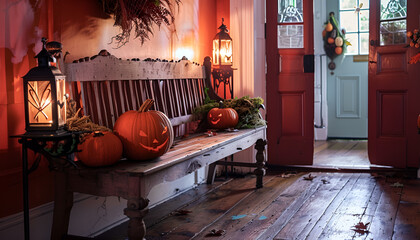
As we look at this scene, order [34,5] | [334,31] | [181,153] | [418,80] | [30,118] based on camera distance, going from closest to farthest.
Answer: [30,118]
[34,5]
[181,153]
[418,80]
[334,31]

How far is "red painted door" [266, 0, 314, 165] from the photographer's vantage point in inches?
200

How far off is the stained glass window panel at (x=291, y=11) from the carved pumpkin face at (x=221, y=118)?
5.55 ft

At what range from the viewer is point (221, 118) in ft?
12.6

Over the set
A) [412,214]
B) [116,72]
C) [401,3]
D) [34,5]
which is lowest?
[412,214]

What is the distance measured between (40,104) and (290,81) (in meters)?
3.38

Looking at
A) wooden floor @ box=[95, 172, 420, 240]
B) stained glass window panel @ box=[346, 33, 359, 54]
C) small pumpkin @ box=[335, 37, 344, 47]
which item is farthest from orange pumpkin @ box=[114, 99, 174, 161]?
stained glass window panel @ box=[346, 33, 359, 54]

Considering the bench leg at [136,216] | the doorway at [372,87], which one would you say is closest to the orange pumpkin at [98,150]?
the bench leg at [136,216]

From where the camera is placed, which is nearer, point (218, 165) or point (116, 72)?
point (116, 72)

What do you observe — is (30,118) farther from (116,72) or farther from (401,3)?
(401,3)

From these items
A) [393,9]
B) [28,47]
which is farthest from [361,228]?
[393,9]

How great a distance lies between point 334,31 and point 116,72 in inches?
204

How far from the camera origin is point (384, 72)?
4883 mm

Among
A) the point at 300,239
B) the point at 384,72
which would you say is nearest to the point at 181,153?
the point at 300,239

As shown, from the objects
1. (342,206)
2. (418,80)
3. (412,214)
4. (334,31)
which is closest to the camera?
(412,214)
